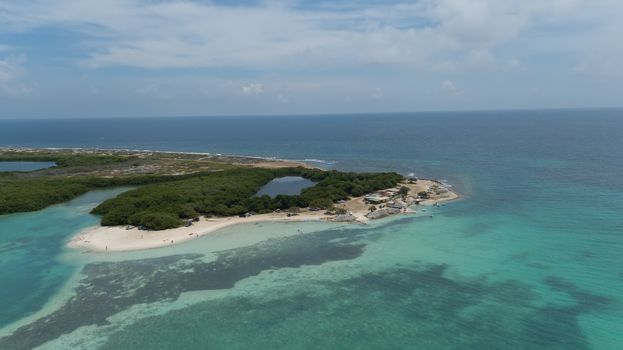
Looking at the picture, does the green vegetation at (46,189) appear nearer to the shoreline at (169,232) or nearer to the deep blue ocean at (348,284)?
the deep blue ocean at (348,284)

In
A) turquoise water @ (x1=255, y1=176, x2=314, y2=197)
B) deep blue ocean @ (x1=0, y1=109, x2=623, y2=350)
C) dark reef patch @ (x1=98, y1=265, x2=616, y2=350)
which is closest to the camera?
dark reef patch @ (x1=98, y1=265, x2=616, y2=350)

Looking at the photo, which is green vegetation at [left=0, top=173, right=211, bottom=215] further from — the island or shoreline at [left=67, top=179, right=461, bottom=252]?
shoreline at [left=67, top=179, right=461, bottom=252]

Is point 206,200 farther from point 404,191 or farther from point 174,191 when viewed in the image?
point 404,191

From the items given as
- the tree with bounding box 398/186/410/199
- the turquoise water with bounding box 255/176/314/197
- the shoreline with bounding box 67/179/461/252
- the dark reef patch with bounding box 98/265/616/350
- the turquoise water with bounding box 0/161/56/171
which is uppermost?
the turquoise water with bounding box 0/161/56/171

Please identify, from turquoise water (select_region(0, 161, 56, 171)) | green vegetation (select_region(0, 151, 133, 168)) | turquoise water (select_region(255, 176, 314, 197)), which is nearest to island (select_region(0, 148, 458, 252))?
turquoise water (select_region(255, 176, 314, 197))

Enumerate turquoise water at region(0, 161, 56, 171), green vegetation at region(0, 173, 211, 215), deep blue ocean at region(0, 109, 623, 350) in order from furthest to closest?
turquoise water at region(0, 161, 56, 171)
green vegetation at region(0, 173, 211, 215)
deep blue ocean at region(0, 109, 623, 350)

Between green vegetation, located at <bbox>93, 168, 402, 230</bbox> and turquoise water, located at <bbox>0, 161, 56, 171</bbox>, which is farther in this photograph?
turquoise water, located at <bbox>0, 161, 56, 171</bbox>

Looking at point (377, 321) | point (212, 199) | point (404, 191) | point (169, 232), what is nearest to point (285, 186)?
point (212, 199)

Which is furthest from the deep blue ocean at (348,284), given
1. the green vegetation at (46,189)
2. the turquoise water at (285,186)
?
the turquoise water at (285,186)
